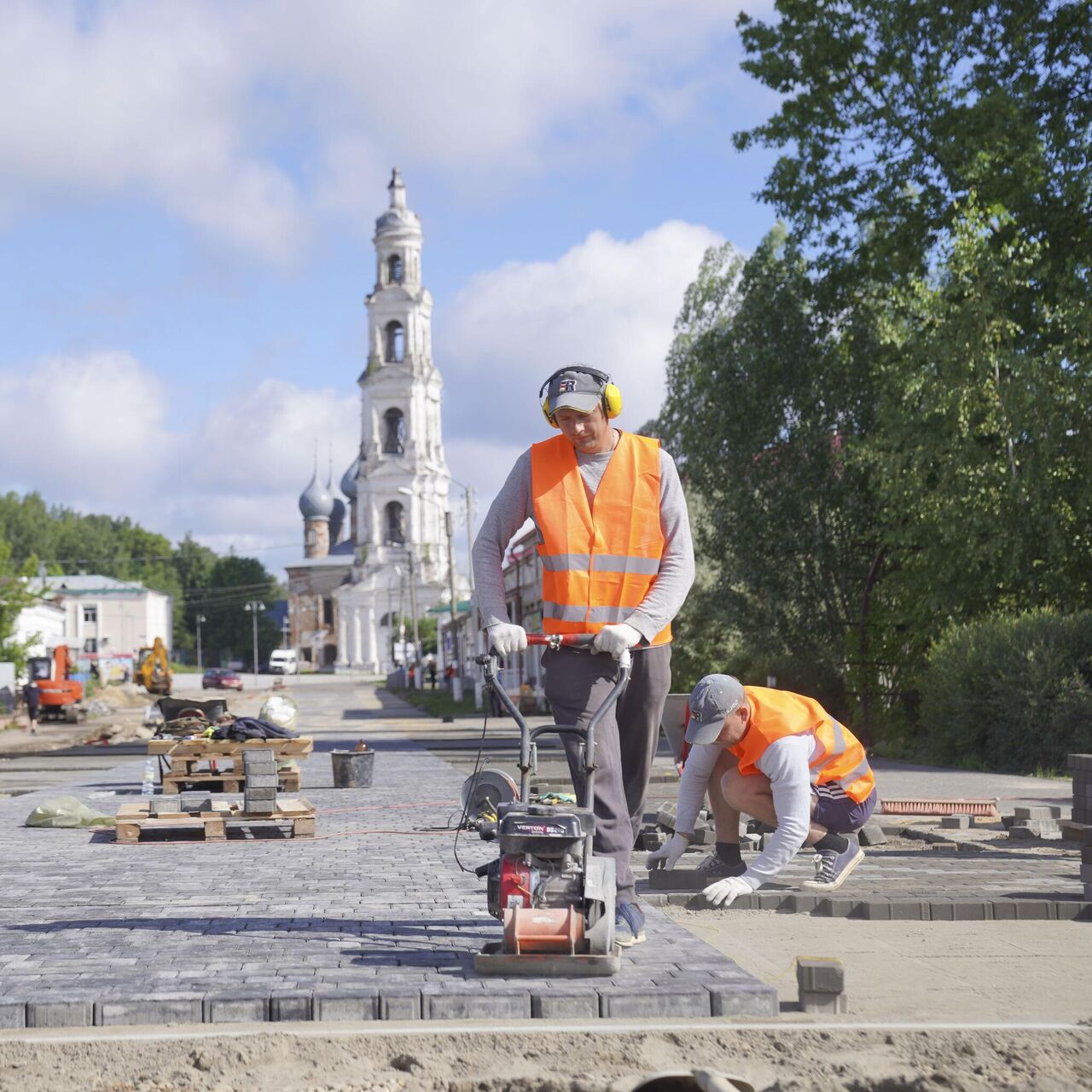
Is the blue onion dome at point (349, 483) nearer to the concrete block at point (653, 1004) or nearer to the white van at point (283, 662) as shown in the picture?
the white van at point (283, 662)

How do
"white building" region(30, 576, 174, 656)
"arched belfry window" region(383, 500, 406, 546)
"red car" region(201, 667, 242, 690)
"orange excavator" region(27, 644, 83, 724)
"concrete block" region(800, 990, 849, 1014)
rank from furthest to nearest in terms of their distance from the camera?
1. "white building" region(30, 576, 174, 656)
2. "arched belfry window" region(383, 500, 406, 546)
3. "red car" region(201, 667, 242, 690)
4. "orange excavator" region(27, 644, 83, 724)
5. "concrete block" region(800, 990, 849, 1014)

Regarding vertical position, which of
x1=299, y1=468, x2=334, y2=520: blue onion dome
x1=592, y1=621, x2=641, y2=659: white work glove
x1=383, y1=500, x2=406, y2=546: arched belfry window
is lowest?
x1=592, y1=621, x2=641, y2=659: white work glove

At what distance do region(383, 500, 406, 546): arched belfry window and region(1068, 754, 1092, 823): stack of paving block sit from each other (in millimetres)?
110171

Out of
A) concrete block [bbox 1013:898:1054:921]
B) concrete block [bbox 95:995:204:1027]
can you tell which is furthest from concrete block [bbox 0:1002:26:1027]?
concrete block [bbox 1013:898:1054:921]

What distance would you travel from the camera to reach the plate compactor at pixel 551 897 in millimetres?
5426

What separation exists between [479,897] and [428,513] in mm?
112435

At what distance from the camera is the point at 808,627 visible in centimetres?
2945

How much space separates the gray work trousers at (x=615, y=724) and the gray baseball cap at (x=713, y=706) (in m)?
1.06

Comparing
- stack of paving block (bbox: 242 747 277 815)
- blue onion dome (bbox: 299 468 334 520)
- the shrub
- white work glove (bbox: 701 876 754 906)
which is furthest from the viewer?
blue onion dome (bbox: 299 468 334 520)

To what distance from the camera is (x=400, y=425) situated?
11906cm

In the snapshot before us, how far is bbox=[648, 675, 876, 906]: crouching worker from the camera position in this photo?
7.34m

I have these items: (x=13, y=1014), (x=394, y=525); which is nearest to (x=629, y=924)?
(x=13, y=1014)

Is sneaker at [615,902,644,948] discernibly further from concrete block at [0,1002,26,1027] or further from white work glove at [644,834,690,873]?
white work glove at [644,834,690,873]

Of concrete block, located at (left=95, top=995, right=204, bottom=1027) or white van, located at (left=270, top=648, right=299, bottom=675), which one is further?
white van, located at (left=270, top=648, right=299, bottom=675)
